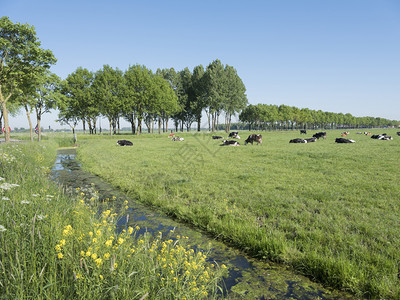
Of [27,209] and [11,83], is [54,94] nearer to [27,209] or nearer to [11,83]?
[11,83]

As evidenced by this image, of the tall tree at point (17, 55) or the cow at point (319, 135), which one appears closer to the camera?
the tall tree at point (17, 55)

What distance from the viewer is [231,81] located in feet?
235

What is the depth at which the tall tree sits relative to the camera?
71.3ft

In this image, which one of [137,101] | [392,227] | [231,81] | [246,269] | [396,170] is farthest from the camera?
[231,81]

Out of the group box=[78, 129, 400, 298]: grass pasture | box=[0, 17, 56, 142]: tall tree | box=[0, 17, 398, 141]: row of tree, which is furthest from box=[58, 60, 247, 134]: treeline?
box=[78, 129, 400, 298]: grass pasture

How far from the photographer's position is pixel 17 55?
75.9ft

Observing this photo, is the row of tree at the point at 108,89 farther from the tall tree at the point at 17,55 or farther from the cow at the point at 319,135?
the cow at the point at 319,135

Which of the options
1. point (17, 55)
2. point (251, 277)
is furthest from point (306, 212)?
point (17, 55)

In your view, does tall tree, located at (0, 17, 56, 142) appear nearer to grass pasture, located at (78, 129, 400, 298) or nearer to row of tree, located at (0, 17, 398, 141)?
row of tree, located at (0, 17, 398, 141)

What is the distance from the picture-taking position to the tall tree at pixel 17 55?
21734 mm

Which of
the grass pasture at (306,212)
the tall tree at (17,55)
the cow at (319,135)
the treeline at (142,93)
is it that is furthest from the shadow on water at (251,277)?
the treeline at (142,93)

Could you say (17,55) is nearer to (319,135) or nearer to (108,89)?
(108,89)

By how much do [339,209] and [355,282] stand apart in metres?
3.48

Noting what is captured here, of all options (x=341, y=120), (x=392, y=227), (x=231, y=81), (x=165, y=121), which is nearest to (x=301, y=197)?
(x=392, y=227)
